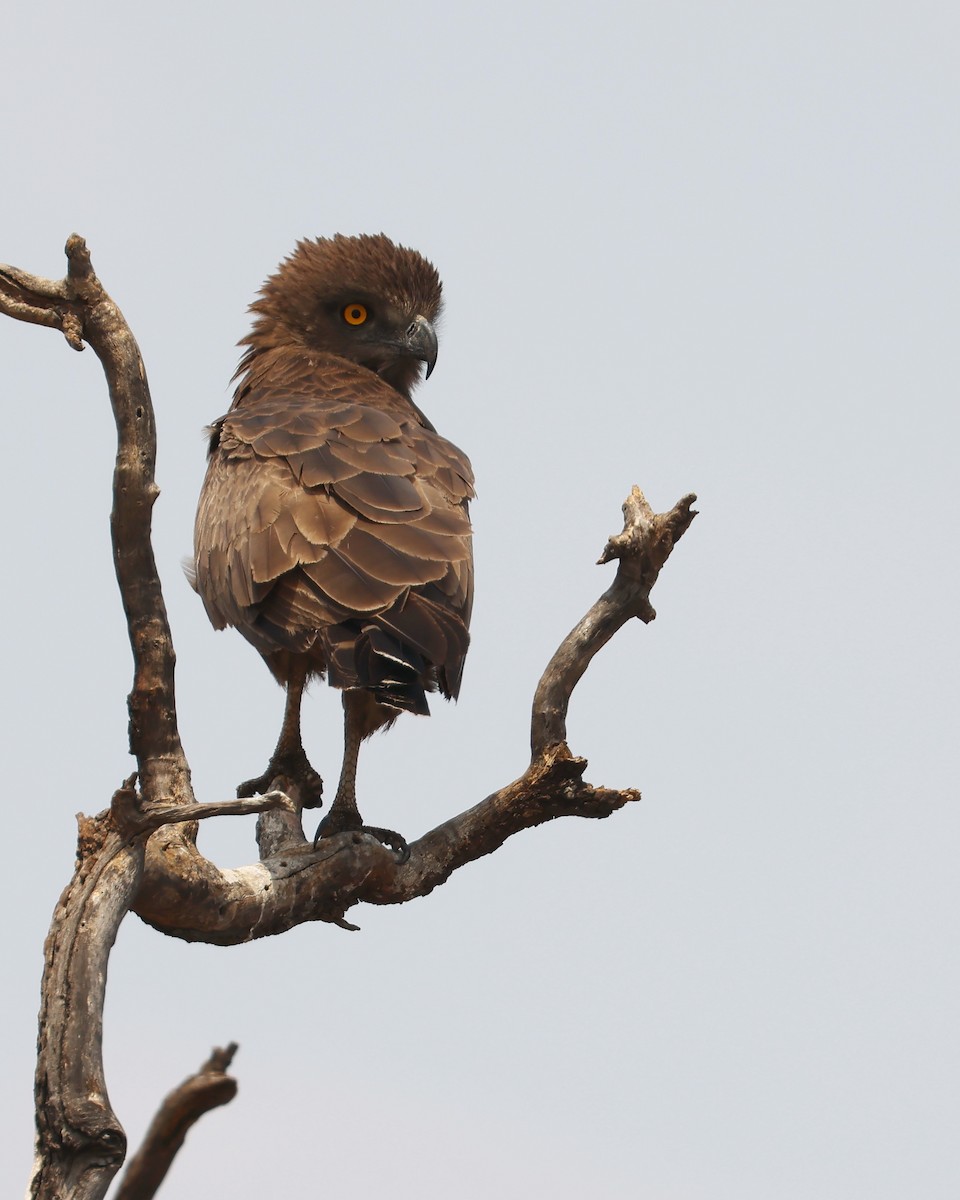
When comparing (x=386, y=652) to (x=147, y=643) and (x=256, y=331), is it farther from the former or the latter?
(x=256, y=331)

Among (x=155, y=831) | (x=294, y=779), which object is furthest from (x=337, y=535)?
(x=155, y=831)

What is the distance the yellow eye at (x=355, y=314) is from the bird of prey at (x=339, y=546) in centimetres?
46

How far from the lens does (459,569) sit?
24.9ft

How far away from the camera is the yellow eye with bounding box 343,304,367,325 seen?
10492 millimetres

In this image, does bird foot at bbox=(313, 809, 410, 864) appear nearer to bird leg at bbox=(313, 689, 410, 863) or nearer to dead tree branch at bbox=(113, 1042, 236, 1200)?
bird leg at bbox=(313, 689, 410, 863)

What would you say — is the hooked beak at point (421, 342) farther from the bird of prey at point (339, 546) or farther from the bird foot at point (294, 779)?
the bird foot at point (294, 779)

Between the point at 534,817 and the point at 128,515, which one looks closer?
the point at 128,515

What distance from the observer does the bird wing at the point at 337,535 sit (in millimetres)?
7031

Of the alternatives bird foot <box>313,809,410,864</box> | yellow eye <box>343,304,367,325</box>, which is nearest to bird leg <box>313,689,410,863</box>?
bird foot <box>313,809,410,864</box>

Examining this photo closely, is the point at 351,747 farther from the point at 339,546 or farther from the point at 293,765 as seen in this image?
the point at 339,546

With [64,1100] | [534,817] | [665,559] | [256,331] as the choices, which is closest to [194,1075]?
[64,1100]

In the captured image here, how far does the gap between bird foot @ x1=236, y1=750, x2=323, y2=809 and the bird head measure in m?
3.10

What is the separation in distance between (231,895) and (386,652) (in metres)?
1.15

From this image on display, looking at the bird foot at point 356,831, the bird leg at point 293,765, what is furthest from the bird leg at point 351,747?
the bird leg at point 293,765
